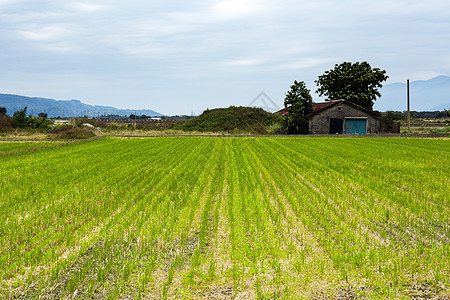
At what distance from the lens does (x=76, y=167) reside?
42.2ft

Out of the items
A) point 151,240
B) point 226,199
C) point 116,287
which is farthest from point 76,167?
point 116,287

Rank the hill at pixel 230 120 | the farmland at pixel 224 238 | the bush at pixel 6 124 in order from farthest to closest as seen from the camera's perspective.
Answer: the hill at pixel 230 120, the bush at pixel 6 124, the farmland at pixel 224 238

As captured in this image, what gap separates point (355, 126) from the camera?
3816cm

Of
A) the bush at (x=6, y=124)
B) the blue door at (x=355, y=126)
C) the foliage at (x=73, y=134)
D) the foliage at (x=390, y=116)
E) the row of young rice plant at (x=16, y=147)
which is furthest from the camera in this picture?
the foliage at (x=390, y=116)

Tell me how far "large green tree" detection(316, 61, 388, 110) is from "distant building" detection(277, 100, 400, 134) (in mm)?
4684

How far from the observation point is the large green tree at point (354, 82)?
4238cm

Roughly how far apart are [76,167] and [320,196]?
9.78 meters

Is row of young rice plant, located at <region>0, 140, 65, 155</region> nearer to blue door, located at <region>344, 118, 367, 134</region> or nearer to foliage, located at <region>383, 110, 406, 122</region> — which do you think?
blue door, located at <region>344, 118, 367, 134</region>

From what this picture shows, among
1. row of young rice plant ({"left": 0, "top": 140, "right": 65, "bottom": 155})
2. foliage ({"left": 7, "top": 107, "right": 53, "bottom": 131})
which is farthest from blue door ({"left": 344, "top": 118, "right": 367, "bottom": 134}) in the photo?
foliage ({"left": 7, "top": 107, "right": 53, "bottom": 131})

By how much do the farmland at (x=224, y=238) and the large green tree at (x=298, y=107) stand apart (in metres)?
27.6

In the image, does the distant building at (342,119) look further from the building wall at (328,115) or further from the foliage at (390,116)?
the foliage at (390,116)

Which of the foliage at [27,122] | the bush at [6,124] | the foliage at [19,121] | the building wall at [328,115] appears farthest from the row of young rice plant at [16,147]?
the building wall at [328,115]

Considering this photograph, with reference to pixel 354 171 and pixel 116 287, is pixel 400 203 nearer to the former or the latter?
pixel 354 171

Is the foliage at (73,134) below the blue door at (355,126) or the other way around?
below
